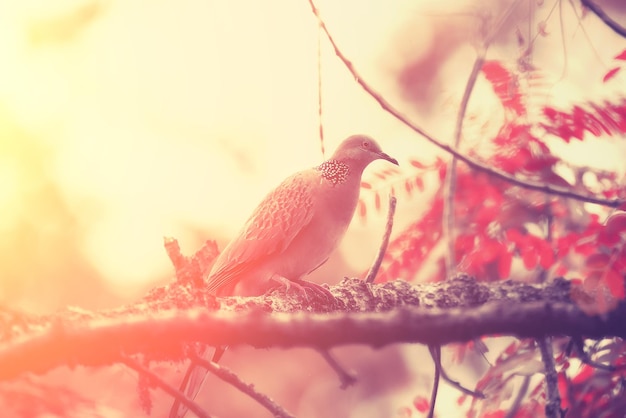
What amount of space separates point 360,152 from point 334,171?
0.08 meters

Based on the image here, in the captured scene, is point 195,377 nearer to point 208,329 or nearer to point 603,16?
point 208,329

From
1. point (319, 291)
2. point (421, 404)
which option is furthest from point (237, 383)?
point (421, 404)

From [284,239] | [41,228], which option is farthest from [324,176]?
[41,228]

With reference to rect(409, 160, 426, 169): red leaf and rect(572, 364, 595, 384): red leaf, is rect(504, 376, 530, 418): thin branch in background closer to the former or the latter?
rect(572, 364, 595, 384): red leaf

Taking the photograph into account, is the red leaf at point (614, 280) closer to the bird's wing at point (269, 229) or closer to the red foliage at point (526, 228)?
the red foliage at point (526, 228)

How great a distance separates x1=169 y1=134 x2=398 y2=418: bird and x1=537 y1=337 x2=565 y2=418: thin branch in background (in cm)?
49

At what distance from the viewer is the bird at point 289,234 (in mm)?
1476

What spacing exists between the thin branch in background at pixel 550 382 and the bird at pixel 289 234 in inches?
19.5

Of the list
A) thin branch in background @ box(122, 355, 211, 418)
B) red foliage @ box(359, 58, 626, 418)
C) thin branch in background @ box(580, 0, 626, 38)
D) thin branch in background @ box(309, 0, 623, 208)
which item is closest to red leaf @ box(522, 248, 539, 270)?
red foliage @ box(359, 58, 626, 418)

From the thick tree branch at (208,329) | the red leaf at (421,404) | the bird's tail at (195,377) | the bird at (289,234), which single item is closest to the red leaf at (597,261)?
the thick tree branch at (208,329)

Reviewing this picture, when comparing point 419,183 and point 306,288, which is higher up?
point 419,183

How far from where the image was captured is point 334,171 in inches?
63.3

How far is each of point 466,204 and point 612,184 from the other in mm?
332

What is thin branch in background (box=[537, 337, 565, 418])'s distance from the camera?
125 cm
